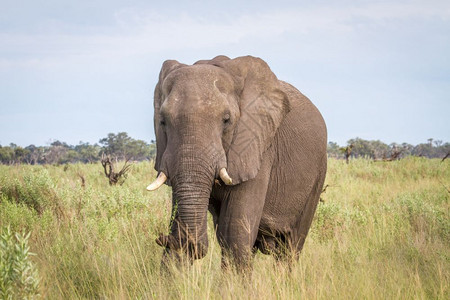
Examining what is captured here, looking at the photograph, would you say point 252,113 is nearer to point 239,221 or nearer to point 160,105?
point 160,105

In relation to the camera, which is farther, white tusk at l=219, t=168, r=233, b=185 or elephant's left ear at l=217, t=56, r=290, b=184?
elephant's left ear at l=217, t=56, r=290, b=184

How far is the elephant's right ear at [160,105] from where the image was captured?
541 cm

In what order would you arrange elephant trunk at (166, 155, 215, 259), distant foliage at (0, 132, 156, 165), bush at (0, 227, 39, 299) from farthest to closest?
1. distant foliage at (0, 132, 156, 165)
2. elephant trunk at (166, 155, 215, 259)
3. bush at (0, 227, 39, 299)

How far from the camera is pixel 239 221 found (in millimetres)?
5586

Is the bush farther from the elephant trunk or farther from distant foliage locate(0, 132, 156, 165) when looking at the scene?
distant foliage locate(0, 132, 156, 165)

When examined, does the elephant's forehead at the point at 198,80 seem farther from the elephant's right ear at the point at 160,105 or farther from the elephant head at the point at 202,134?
the elephant's right ear at the point at 160,105

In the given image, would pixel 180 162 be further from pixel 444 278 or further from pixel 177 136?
pixel 444 278

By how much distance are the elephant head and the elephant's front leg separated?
0.19m

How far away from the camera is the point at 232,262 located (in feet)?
18.5

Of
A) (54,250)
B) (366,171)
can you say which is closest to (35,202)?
(54,250)

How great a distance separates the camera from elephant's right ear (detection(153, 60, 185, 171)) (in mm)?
5415

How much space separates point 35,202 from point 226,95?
17.4 ft

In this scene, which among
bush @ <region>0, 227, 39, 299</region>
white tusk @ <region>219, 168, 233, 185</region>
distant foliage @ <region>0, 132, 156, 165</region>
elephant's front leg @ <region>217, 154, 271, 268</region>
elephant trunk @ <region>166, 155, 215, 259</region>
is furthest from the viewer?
distant foliage @ <region>0, 132, 156, 165</region>

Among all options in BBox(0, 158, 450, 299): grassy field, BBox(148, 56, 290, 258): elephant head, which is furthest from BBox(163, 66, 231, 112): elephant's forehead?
BBox(0, 158, 450, 299): grassy field
